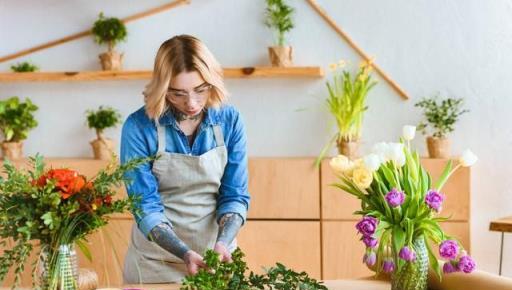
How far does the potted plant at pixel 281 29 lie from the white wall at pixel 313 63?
10cm

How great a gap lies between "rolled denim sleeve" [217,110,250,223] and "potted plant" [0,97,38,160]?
2.14 meters

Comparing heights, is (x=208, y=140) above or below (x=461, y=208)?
above

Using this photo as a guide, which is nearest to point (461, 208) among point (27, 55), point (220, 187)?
point (220, 187)

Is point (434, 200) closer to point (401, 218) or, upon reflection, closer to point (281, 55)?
point (401, 218)

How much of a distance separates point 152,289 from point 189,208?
0.53 m

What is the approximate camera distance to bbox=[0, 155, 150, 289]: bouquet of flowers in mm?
1956

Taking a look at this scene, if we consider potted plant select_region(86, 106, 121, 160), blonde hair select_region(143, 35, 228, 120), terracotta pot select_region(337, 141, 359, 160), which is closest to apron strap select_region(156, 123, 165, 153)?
blonde hair select_region(143, 35, 228, 120)

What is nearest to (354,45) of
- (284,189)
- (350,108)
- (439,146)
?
(350,108)

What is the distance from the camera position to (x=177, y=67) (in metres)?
2.55

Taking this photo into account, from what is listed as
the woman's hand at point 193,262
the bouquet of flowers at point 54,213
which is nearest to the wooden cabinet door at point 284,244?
the woman's hand at point 193,262

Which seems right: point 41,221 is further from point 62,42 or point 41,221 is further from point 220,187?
point 62,42

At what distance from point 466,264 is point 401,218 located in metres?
0.20

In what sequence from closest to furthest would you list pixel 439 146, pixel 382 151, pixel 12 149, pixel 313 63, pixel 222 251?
pixel 382 151, pixel 222 251, pixel 439 146, pixel 313 63, pixel 12 149

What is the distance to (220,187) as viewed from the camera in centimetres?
A: 287
